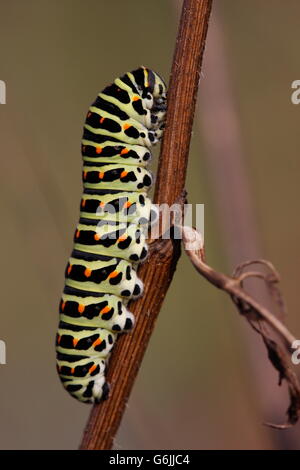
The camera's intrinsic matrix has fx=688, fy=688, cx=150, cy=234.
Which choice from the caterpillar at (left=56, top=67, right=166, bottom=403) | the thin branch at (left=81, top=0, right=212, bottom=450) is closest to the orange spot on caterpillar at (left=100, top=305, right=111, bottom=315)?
the caterpillar at (left=56, top=67, right=166, bottom=403)

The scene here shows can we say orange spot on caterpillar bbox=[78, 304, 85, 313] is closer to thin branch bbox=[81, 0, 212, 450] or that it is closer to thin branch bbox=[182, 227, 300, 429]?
thin branch bbox=[81, 0, 212, 450]

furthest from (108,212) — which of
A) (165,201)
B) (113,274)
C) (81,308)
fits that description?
(165,201)

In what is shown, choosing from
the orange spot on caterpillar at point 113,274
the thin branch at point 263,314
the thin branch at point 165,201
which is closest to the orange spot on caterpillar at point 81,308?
the orange spot on caterpillar at point 113,274

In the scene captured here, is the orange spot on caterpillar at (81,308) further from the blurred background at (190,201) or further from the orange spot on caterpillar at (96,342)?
the blurred background at (190,201)

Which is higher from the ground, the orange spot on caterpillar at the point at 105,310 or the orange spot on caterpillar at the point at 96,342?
the orange spot on caterpillar at the point at 105,310

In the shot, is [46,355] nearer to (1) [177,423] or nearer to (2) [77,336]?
(1) [177,423]

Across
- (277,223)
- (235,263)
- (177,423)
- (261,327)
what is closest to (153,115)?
(235,263)
